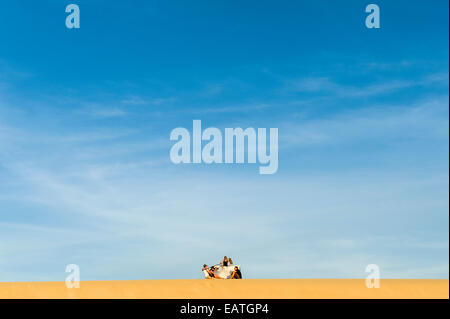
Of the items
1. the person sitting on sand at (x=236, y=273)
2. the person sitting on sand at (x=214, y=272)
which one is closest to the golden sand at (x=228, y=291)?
the person sitting on sand at (x=214, y=272)

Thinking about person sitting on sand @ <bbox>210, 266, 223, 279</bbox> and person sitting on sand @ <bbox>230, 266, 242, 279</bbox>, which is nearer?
person sitting on sand @ <bbox>210, 266, 223, 279</bbox>

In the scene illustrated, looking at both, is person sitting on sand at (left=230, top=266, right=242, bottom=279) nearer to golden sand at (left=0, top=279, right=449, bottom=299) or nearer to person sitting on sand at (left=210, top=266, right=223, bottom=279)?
person sitting on sand at (left=210, top=266, right=223, bottom=279)

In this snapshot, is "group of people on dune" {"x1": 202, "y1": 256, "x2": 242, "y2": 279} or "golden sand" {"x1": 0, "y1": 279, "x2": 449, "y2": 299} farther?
"group of people on dune" {"x1": 202, "y1": 256, "x2": 242, "y2": 279}

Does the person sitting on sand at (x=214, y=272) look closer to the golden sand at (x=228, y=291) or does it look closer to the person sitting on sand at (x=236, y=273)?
the person sitting on sand at (x=236, y=273)

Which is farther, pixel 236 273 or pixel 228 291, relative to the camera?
pixel 236 273

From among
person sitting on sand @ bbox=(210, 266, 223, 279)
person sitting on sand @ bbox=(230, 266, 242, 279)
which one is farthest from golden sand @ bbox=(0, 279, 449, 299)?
person sitting on sand @ bbox=(230, 266, 242, 279)

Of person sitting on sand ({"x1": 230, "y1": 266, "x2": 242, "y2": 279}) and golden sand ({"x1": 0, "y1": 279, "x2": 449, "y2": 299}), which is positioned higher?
person sitting on sand ({"x1": 230, "y1": 266, "x2": 242, "y2": 279})

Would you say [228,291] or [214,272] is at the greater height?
[214,272]

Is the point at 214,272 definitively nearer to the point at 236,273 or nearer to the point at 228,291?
the point at 236,273

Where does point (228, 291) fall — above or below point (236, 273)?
below

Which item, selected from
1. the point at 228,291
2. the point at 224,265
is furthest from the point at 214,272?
the point at 228,291
